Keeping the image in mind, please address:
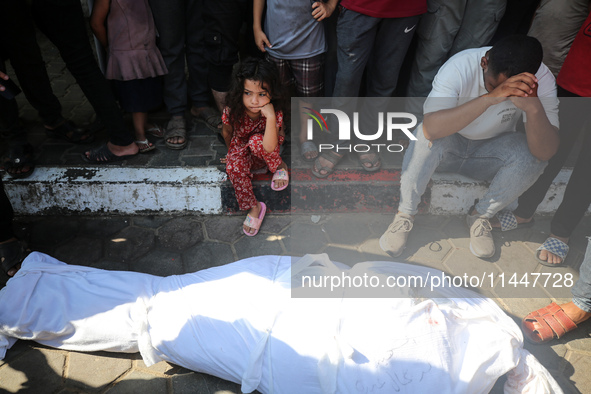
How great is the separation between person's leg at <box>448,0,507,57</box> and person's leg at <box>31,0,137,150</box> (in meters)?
2.53

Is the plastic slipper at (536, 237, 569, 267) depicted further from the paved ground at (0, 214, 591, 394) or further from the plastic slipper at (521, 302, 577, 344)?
the plastic slipper at (521, 302, 577, 344)

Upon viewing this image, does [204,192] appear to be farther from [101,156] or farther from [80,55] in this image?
[80,55]

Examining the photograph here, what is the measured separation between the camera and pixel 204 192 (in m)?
3.01

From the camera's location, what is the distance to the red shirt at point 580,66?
245 cm

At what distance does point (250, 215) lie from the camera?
2951 millimetres

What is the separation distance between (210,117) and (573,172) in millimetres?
2704

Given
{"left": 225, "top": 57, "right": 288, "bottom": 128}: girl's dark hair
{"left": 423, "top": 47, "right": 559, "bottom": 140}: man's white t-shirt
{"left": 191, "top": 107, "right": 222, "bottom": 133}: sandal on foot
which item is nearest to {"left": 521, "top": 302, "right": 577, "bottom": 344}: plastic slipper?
{"left": 423, "top": 47, "right": 559, "bottom": 140}: man's white t-shirt

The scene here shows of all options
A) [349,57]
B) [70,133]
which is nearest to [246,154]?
[349,57]

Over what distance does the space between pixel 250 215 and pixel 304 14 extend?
1.41 m

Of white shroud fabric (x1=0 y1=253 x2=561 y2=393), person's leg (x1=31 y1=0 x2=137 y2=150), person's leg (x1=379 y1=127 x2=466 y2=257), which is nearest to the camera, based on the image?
white shroud fabric (x1=0 y1=253 x2=561 y2=393)

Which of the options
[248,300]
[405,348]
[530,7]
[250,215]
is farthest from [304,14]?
[405,348]

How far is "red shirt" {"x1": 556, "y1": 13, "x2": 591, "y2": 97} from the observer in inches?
96.3

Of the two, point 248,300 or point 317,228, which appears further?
point 317,228

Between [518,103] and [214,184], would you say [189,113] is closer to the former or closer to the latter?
[214,184]
